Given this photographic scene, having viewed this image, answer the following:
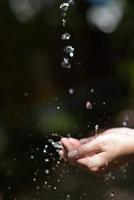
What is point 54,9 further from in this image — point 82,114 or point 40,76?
point 82,114

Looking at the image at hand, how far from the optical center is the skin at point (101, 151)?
1695 millimetres

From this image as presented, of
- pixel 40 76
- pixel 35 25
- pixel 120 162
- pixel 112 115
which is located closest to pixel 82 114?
pixel 112 115

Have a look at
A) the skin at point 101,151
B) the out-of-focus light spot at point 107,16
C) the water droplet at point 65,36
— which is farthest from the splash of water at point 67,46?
the skin at point 101,151

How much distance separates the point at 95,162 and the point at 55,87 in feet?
7.02

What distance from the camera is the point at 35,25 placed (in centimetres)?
407

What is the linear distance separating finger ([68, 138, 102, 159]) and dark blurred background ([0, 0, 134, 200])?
1.50 m

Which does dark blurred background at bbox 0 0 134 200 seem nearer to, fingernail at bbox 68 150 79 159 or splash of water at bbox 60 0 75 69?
splash of water at bbox 60 0 75 69

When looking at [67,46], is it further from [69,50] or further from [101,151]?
[101,151]

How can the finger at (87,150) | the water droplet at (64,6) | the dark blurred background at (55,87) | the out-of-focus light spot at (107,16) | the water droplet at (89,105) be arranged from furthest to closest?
1. the out-of-focus light spot at (107,16)
2. the water droplet at (64,6)
3. the water droplet at (89,105)
4. the dark blurred background at (55,87)
5. the finger at (87,150)

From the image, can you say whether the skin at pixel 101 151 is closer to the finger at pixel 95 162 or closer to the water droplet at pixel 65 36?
the finger at pixel 95 162

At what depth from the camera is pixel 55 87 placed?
3818 millimetres

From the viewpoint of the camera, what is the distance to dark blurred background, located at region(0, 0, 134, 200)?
3.45 metres

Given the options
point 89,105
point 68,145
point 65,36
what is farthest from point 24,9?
point 68,145

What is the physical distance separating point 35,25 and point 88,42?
0.33 meters
